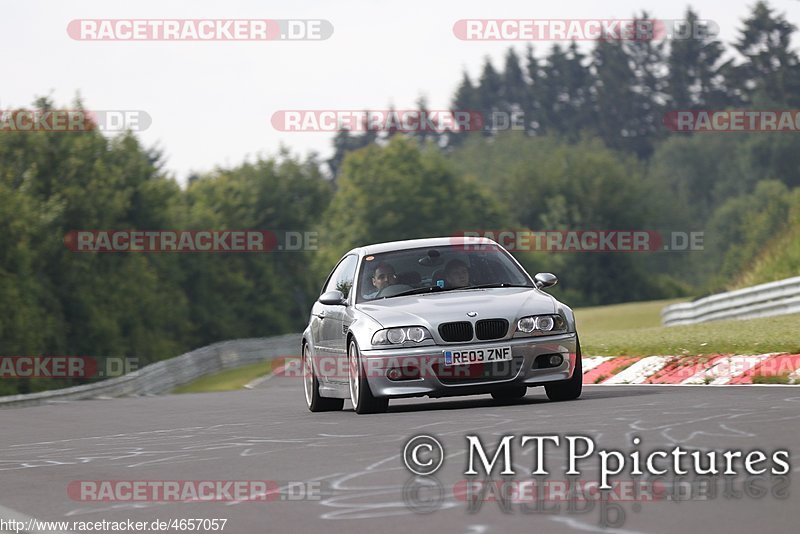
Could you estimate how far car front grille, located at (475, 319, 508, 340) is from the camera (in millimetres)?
13477

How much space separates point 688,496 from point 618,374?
1082 cm

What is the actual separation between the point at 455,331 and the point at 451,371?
1.12 ft

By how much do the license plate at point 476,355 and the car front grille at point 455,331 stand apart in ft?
0.47

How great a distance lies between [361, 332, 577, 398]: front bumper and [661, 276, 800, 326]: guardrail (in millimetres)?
15434

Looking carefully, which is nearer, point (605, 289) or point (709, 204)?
point (605, 289)

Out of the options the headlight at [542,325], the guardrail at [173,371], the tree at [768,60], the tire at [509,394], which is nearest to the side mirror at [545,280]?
the headlight at [542,325]

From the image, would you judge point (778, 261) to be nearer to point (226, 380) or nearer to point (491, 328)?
point (226, 380)

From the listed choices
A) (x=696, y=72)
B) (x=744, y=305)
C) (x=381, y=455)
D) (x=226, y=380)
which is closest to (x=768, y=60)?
(x=696, y=72)

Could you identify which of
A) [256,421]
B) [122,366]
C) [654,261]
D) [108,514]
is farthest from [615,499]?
[654,261]

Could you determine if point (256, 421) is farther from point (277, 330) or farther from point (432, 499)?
point (277, 330)

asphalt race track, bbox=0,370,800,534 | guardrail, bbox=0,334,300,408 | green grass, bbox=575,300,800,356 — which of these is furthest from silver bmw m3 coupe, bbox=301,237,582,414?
guardrail, bbox=0,334,300,408

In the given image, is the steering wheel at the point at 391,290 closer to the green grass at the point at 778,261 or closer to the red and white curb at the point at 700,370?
the red and white curb at the point at 700,370

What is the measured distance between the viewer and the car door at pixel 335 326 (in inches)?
576

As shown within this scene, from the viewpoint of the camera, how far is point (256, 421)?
14.3 m
